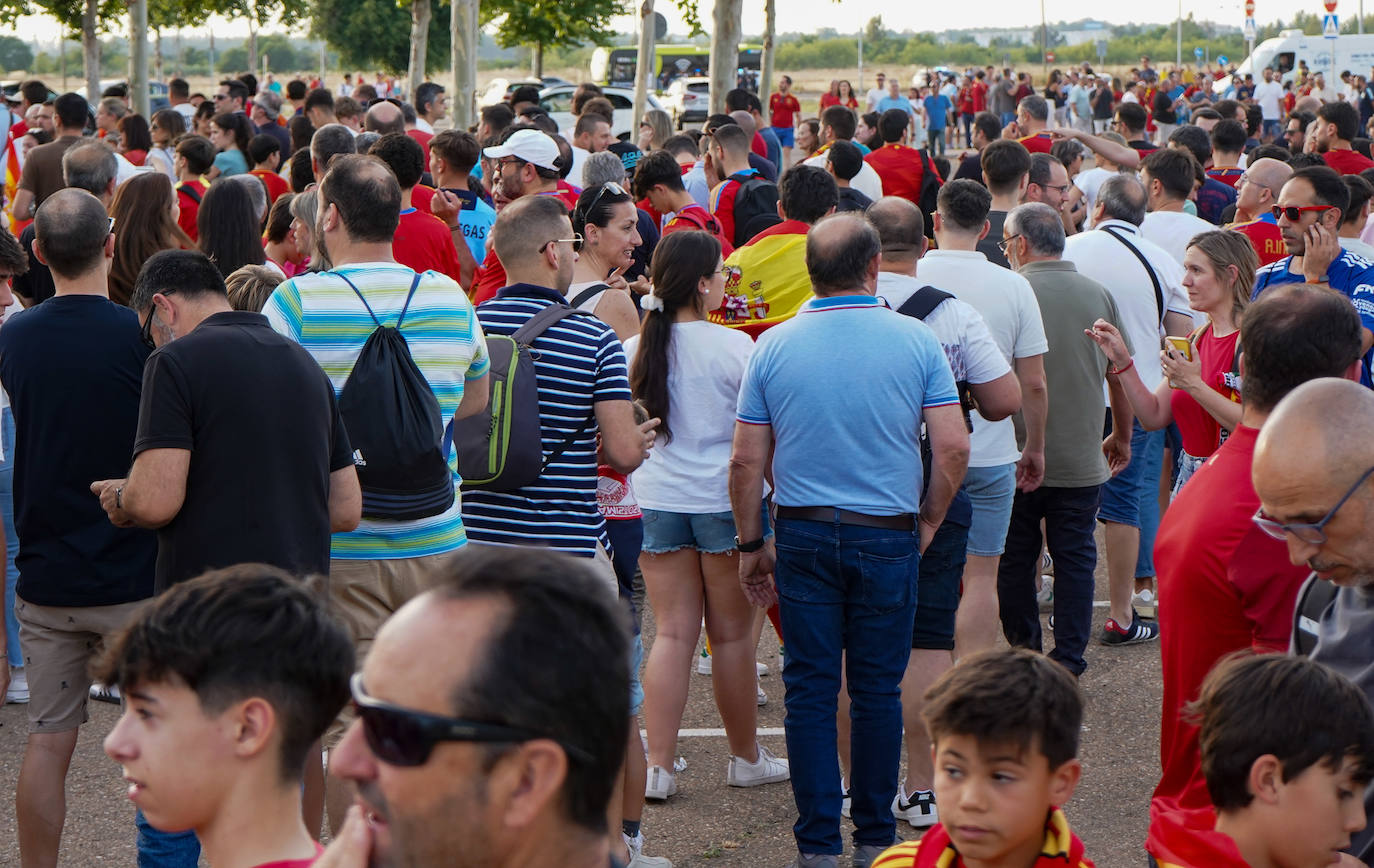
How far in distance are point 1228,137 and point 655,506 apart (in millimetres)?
7119

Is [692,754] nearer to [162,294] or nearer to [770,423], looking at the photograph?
[770,423]

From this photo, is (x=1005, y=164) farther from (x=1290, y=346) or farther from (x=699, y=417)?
(x=1290, y=346)

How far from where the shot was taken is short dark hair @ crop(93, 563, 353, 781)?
221 centimetres

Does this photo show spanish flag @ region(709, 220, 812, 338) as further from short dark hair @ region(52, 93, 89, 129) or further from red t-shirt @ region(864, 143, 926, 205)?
short dark hair @ region(52, 93, 89, 129)

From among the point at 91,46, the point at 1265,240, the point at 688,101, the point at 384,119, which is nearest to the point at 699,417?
the point at 1265,240

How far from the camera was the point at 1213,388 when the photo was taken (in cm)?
529

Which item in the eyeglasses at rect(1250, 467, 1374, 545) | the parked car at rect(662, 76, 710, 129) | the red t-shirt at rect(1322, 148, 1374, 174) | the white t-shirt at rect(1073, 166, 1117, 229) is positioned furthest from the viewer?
the parked car at rect(662, 76, 710, 129)

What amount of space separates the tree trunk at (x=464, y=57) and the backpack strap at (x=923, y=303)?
15.9 m

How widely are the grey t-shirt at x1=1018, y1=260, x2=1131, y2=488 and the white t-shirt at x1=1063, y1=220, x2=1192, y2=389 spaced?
1.70 ft

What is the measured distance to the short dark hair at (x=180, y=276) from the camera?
12.8 feet

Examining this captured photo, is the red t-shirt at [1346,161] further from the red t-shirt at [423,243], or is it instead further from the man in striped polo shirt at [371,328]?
the man in striped polo shirt at [371,328]

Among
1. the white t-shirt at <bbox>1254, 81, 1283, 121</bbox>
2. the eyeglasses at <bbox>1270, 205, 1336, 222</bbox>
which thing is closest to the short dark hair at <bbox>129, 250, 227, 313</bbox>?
the eyeglasses at <bbox>1270, 205, 1336, 222</bbox>

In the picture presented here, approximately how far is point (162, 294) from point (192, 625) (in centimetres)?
192

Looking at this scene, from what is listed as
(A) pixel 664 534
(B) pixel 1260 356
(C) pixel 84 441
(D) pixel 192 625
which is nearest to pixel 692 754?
(A) pixel 664 534
